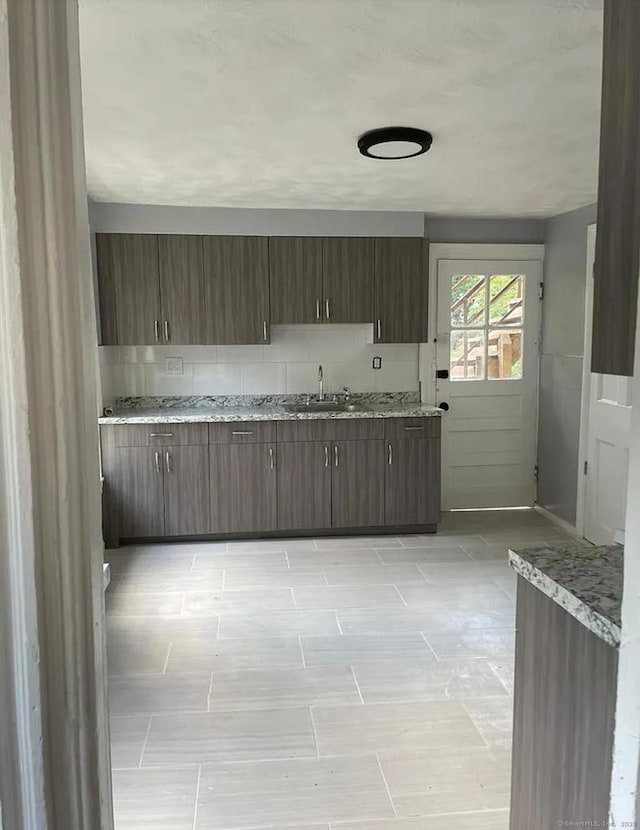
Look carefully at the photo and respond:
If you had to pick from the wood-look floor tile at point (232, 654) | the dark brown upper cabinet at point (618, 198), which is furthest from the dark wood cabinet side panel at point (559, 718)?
the wood-look floor tile at point (232, 654)

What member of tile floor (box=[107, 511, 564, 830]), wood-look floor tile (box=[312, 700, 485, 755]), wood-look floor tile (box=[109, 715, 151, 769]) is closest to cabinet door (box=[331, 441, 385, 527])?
tile floor (box=[107, 511, 564, 830])

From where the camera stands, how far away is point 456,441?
5.30 metres

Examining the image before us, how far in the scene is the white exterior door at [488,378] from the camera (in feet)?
17.0

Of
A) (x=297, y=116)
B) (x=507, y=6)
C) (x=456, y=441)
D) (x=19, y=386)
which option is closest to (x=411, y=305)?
(x=456, y=441)

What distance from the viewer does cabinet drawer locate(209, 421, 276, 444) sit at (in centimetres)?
447

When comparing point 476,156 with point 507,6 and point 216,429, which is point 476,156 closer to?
point 507,6

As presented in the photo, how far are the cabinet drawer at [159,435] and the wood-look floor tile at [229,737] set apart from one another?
2.19 metres

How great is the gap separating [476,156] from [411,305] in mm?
1660

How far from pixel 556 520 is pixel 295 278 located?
2722mm

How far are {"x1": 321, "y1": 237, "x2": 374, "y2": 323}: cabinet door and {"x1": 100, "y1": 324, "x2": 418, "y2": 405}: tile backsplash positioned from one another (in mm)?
252

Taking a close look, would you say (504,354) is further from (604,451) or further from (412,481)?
(412,481)

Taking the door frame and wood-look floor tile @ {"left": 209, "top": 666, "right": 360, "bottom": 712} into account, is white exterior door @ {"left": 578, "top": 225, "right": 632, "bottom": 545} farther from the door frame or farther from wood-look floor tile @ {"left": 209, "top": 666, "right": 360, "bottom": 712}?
wood-look floor tile @ {"left": 209, "top": 666, "right": 360, "bottom": 712}

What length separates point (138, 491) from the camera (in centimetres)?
446

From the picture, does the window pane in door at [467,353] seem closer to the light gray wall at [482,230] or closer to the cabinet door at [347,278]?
the light gray wall at [482,230]
